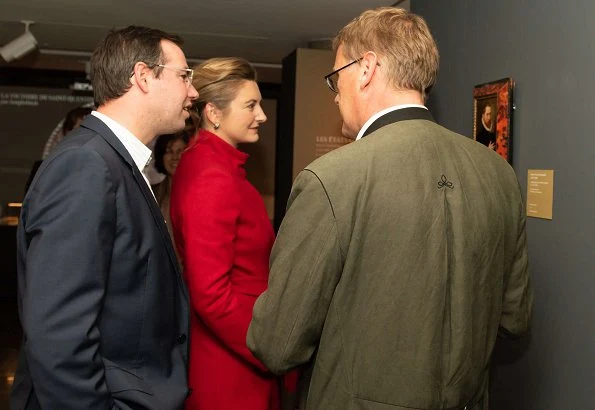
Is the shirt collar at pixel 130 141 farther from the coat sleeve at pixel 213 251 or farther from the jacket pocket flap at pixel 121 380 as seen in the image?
the jacket pocket flap at pixel 121 380

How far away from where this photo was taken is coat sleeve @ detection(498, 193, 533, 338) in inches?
60.0

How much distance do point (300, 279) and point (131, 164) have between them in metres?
0.51

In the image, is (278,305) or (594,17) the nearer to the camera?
(278,305)

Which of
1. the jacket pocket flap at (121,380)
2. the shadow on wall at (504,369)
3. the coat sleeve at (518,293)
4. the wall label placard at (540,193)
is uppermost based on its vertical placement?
the wall label placard at (540,193)

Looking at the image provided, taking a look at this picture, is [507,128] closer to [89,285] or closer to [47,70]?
[89,285]

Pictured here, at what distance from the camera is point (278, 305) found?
1311 mm

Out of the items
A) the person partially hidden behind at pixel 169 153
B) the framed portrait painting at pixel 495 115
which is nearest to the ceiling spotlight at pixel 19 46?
the person partially hidden behind at pixel 169 153

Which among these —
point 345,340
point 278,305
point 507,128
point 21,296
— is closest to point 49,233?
point 21,296

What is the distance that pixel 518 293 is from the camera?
155cm

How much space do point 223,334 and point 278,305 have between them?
64 centimetres

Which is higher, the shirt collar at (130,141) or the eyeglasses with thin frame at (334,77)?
the eyeglasses with thin frame at (334,77)

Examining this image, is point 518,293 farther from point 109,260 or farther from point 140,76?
point 140,76

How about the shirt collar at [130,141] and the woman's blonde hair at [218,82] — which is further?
the woman's blonde hair at [218,82]

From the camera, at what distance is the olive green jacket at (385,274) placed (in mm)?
1277
